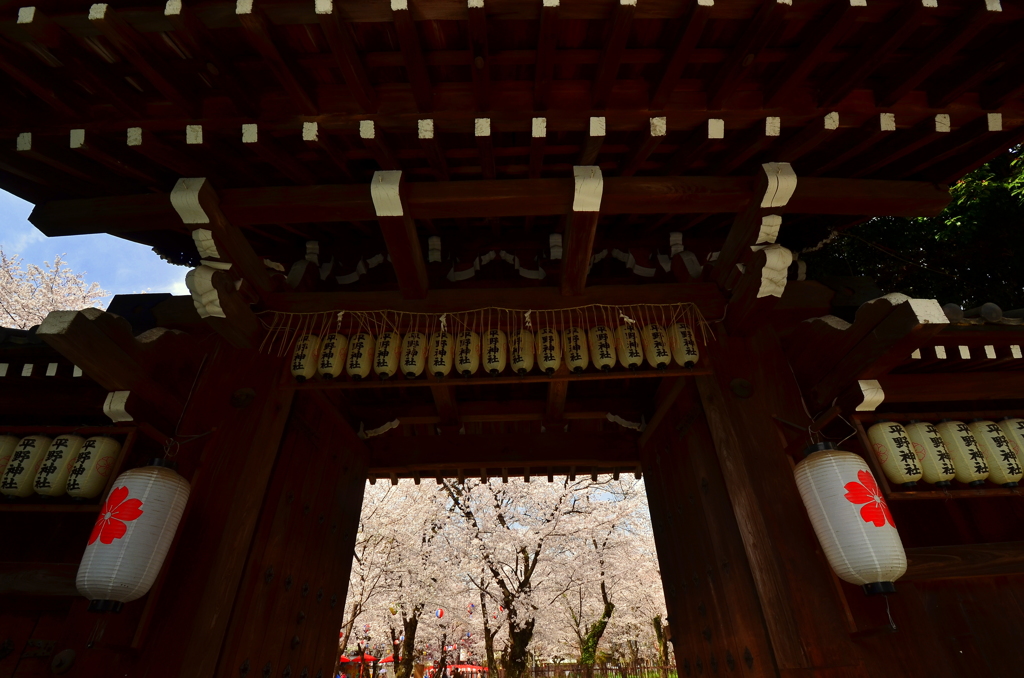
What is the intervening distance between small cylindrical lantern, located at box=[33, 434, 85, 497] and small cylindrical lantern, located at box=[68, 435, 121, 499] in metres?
0.04

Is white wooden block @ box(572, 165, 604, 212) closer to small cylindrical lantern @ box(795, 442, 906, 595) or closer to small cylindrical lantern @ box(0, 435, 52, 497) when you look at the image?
small cylindrical lantern @ box(795, 442, 906, 595)

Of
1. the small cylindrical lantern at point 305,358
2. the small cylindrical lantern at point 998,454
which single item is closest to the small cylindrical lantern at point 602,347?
the small cylindrical lantern at point 305,358

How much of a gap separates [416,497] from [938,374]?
15952 millimetres

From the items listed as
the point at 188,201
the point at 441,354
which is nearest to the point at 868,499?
the point at 441,354

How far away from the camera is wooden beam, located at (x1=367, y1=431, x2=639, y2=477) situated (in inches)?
289

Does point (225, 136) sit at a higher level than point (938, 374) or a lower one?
higher

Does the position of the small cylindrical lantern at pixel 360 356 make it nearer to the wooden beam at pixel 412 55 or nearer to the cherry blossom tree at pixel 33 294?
the wooden beam at pixel 412 55

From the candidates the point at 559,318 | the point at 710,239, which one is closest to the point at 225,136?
the point at 559,318

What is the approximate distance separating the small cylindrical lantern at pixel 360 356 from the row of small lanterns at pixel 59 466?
1860mm

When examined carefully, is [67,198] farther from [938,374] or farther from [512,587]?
[512,587]

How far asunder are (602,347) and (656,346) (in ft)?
1.54

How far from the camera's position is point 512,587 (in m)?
16.1

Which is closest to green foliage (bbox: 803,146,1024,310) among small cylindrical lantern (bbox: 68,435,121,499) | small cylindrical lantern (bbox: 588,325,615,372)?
small cylindrical lantern (bbox: 588,325,615,372)

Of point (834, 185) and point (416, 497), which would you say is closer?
point (834, 185)
